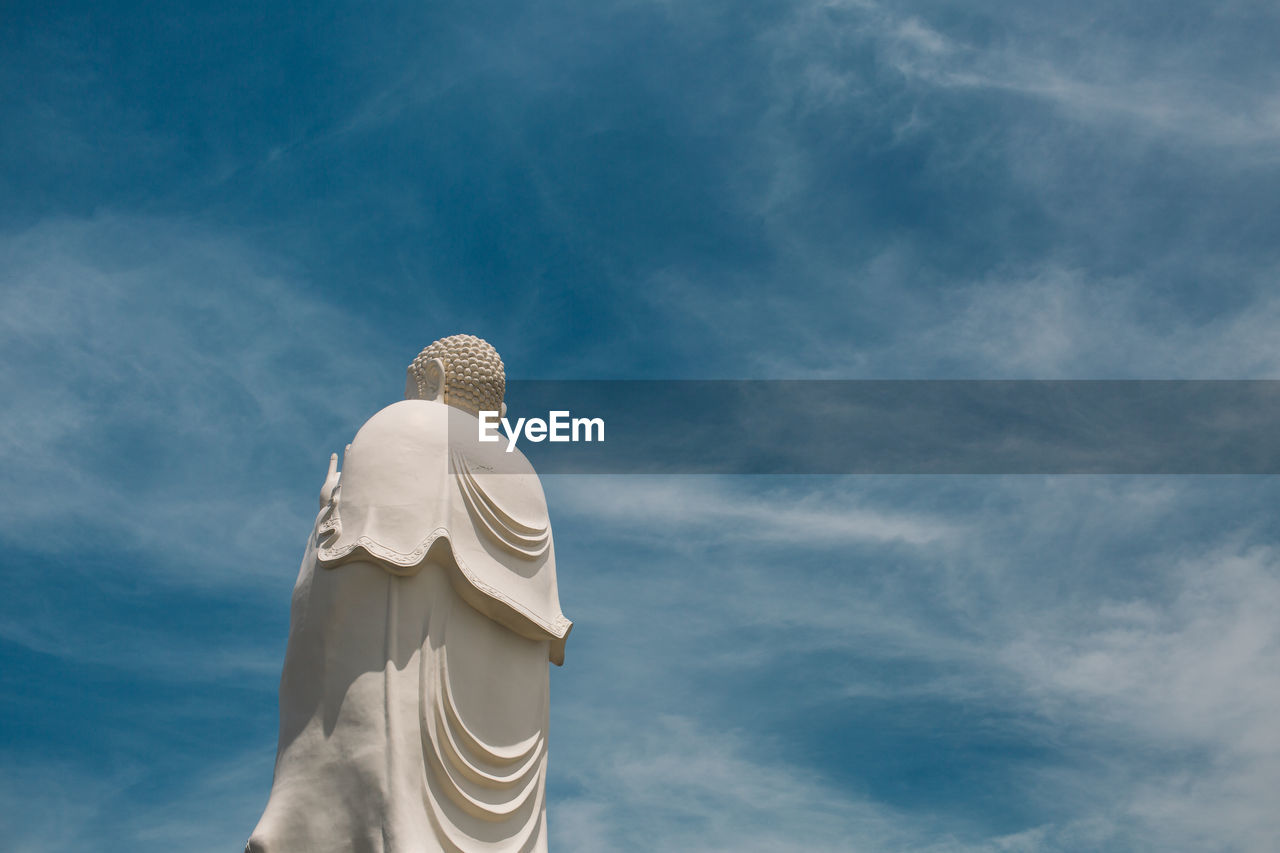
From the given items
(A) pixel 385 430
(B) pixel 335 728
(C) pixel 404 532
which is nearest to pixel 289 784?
(B) pixel 335 728

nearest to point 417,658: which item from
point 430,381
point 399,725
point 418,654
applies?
point 418,654

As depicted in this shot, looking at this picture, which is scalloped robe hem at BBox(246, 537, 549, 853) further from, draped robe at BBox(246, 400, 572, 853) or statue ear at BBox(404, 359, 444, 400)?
statue ear at BBox(404, 359, 444, 400)

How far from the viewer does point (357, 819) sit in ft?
29.8

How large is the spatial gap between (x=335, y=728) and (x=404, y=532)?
5.05ft

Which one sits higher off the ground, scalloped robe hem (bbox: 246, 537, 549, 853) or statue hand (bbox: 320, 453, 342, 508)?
statue hand (bbox: 320, 453, 342, 508)

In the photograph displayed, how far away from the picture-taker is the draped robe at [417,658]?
9203mm

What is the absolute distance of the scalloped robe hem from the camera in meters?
9.15

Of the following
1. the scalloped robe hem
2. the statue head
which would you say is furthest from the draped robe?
the statue head

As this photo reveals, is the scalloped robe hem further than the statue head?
No

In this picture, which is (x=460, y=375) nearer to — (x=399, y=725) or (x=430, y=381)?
(x=430, y=381)

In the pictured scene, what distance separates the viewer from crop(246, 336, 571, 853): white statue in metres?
9.21

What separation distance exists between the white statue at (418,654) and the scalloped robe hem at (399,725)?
0.4 inches

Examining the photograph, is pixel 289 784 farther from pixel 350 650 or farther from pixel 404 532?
pixel 404 532

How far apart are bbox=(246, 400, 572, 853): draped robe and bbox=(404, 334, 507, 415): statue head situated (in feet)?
1.93
